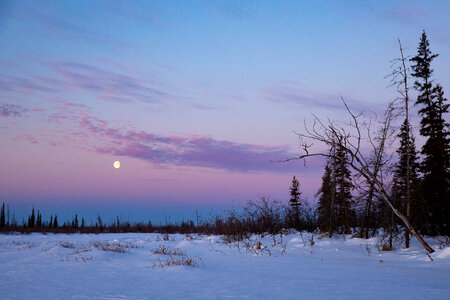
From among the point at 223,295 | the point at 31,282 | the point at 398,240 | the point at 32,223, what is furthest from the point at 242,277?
the point at 32,223

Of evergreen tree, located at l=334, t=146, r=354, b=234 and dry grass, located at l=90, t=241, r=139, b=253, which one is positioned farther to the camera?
evergreen tree, located at l=334, t=146, r=354, b=234

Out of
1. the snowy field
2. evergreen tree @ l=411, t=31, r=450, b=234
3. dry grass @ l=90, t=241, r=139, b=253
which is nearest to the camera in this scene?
the snowy field

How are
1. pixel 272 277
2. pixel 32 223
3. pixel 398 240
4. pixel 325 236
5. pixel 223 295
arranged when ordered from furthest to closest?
pixel 32 223, pixel 325 236, pixel 398 240, pixel 272 277, pixel 223 295

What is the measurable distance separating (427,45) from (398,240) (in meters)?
13.7

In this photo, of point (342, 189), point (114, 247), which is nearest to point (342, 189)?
point (342, 189)

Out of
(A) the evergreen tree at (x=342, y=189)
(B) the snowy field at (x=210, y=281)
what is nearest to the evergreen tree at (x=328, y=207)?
(A) the evergreen tree at (x=342, y=189)

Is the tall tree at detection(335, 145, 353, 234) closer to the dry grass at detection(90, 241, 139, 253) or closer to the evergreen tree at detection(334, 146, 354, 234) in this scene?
the evergreen tree at detection(334, 146, 354, 234)

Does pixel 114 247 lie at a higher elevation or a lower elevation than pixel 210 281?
lower

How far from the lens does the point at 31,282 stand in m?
7.15

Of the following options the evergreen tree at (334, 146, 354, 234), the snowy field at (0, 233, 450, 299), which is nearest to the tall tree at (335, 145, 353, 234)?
the evergreen tree at (334, 146, 354, 234)

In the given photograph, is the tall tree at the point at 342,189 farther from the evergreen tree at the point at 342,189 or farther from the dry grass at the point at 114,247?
the dry grass at the point at 114,247

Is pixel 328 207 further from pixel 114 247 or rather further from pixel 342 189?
pixel 114 247

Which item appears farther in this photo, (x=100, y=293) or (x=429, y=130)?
(x=429, y=130)

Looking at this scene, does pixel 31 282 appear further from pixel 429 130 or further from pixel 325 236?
pixel 429 130
